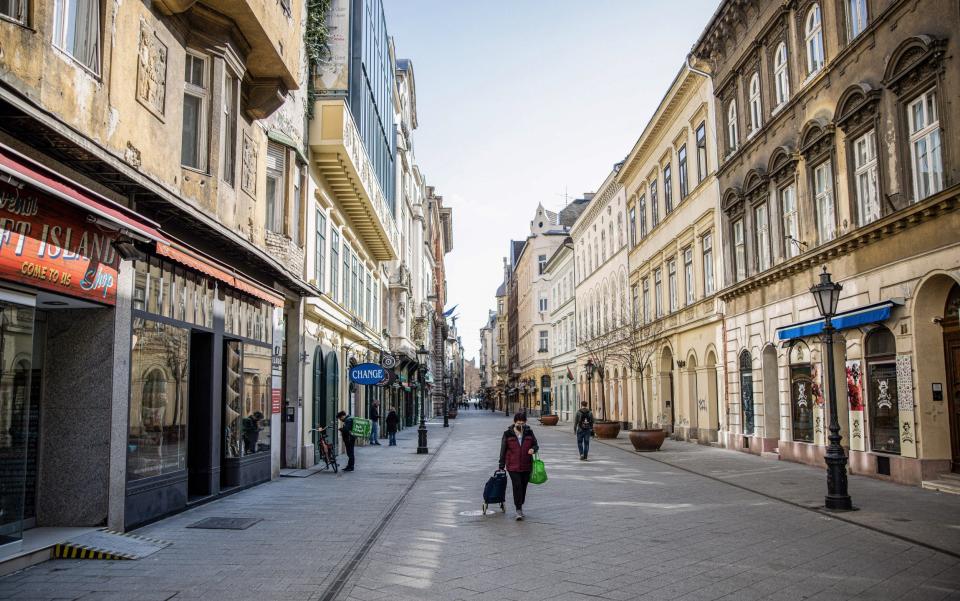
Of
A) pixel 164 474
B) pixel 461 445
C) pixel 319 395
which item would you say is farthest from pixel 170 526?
pixel 461 445

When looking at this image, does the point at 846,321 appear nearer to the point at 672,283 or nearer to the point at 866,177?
the point at 866,177

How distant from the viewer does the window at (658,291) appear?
3600 centimetres

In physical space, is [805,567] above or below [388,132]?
below

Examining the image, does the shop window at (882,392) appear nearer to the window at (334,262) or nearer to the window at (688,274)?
the window at (688,274)

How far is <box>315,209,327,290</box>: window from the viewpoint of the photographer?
2169 cm

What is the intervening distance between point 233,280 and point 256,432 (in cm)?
409

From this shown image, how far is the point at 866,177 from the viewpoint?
55.6 feet

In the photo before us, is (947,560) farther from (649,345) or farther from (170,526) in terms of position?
(649,345)

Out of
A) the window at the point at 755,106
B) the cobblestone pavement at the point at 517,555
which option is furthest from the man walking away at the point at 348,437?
the window at the point at 755,106

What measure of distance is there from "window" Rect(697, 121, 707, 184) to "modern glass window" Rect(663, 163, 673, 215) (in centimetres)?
396

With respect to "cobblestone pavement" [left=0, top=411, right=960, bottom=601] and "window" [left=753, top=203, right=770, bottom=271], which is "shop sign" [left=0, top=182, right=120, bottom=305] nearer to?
"cobblestone pavement" [left=0, top=411, right=960, bottom=601]

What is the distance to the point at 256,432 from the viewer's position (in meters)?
16.0

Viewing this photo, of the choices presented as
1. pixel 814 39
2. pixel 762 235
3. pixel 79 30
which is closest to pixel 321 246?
pixel 79 30

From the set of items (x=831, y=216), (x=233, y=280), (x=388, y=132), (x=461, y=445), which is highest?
(x=388, y=132)
